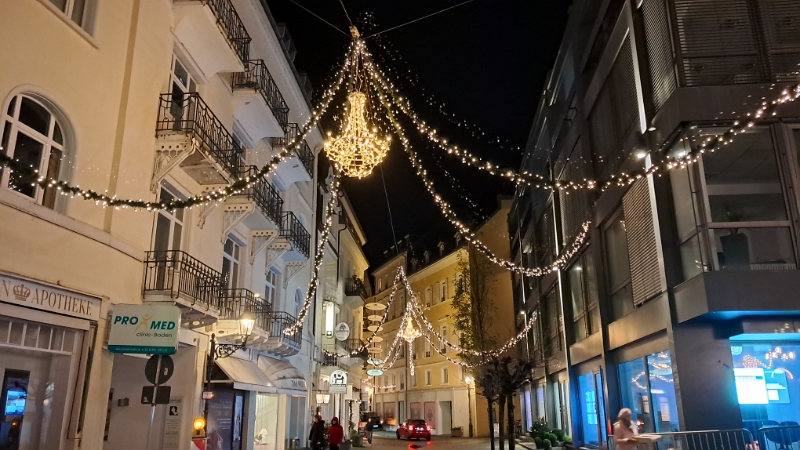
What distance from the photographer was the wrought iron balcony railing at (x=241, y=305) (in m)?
15.3

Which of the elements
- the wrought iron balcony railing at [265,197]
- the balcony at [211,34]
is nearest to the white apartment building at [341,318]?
the wrought iron balcony railing at [265,197]

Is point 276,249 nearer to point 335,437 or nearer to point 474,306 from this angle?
point 335,437

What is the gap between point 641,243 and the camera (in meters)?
14.3

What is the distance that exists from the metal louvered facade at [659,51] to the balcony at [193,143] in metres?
10.2

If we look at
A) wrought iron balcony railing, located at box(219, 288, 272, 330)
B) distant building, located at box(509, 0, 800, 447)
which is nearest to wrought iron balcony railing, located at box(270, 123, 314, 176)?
wrought iron balcony railing, located at box(219, 288, 272, 330)

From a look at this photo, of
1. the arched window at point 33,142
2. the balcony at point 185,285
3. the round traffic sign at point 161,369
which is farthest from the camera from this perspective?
the balcony at point 185,285

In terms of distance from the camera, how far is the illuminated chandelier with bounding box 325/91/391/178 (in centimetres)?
977

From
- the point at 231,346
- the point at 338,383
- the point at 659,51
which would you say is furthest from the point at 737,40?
the point at 338,383

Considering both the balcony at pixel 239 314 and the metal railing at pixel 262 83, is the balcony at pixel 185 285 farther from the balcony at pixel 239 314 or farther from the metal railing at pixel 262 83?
→ the metal railing at pixel 262 83

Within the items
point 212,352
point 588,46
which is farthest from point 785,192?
point 212,352

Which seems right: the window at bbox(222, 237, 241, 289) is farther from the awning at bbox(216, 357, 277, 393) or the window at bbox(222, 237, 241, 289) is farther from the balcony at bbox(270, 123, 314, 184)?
the balcony at bbox(270, 123, 314, 184)

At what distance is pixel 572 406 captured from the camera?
2261 centimetres

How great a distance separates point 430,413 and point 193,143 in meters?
41.3

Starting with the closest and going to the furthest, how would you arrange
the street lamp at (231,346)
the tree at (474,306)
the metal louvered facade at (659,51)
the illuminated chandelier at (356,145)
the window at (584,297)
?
1. the illuminated chandelier at (356,145)
2. the metal louvered facade at (659,51)
3. the street lamp at (231,346)
4. the window at (584,297)
5. the tree at (474,306)
